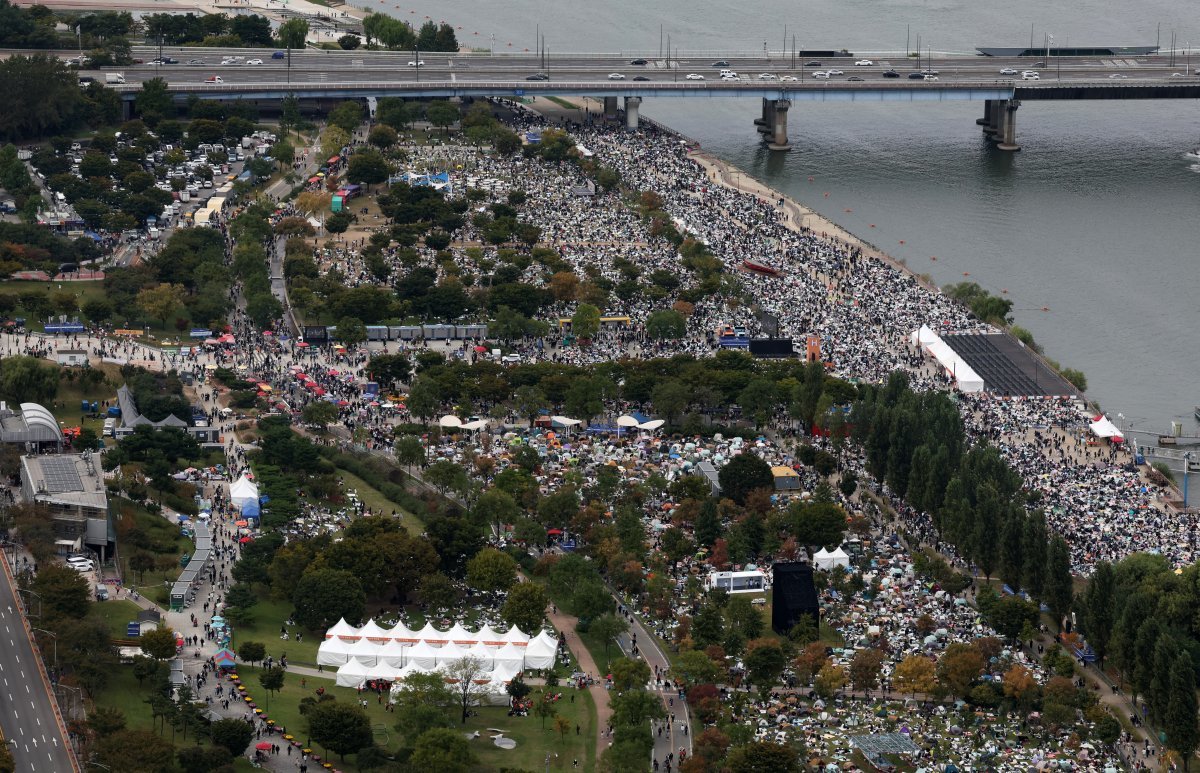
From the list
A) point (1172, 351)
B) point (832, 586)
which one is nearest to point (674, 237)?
point (1172, 351)

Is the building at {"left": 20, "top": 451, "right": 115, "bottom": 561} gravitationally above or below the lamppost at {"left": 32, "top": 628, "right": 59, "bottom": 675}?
above

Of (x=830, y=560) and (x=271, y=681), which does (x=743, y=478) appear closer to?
(x=830, y=560)

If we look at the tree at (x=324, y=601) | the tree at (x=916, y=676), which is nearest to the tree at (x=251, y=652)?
the tree at (x=324, y=601)

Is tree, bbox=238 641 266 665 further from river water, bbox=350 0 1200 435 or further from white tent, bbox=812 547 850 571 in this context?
river water, bbox=350 0 1200 435

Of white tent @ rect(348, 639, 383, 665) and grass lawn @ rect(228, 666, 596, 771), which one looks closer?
grass lawn @ rect(228, 666, 596, 771)

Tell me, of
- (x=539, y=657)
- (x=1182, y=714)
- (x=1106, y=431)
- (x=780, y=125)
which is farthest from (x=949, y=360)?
(x=780, y=125)

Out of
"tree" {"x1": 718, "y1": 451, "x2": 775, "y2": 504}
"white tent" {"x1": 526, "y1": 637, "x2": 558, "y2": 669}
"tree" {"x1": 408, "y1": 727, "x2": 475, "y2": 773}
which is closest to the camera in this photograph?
"tree" {"x1": 408, "y1": 727, "x2": 475, "y2": 773}

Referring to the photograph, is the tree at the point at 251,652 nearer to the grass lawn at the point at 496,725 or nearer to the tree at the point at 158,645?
the grass lawn at the point at 496,725

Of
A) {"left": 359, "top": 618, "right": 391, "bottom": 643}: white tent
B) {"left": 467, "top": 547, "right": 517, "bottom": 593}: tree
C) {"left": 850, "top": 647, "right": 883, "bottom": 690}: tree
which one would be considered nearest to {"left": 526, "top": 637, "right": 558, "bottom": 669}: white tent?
{"left": 359, "top": 618, "right": 391, "bottom": 643}: white tent
